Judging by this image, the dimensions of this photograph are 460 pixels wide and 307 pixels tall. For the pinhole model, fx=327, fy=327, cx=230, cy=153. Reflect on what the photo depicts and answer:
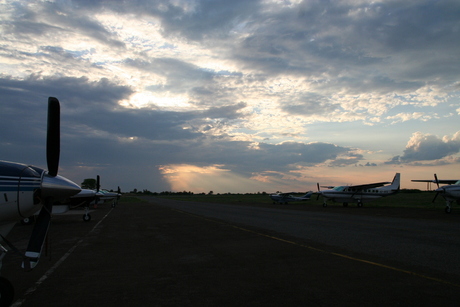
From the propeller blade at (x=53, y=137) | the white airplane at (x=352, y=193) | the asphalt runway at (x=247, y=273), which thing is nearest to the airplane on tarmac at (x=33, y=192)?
the propeller blade at (x=53, y=137)

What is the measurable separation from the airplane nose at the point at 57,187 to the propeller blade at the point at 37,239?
6.1 inches

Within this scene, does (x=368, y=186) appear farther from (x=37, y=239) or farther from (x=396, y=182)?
(x=37, y=239)

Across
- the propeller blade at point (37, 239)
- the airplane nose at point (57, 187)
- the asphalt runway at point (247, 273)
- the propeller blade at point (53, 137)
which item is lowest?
the asphalt runway at point (247, 273)

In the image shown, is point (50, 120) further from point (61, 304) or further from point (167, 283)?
point (167, 283)

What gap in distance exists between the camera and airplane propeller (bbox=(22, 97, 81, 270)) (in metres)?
6.56

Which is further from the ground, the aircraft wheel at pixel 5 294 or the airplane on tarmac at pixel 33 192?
the airplane on tarmac at pixel 33 192

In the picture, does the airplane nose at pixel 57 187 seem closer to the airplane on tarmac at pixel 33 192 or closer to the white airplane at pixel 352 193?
the airplane on tarmac at pixel 33 192

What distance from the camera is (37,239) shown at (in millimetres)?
6371

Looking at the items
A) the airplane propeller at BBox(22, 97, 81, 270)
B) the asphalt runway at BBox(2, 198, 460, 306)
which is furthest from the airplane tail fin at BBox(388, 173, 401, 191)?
the airplane propeller at BBox(22, 97, 81, 270)

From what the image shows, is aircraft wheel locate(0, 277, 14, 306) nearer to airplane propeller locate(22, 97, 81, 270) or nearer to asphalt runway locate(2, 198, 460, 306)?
asphalt runway locate(2, 198, 460, 306)

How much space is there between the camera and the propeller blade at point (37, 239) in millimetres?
6160

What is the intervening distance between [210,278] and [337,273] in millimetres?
2840

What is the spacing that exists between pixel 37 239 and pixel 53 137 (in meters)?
2.17

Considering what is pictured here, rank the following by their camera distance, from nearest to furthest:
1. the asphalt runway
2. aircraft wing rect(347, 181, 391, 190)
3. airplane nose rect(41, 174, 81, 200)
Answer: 1. the asphalt runway
2. airplane nose rect(41, 174, 81, 200)
3. aircraft wing rect(347, 181, 391, 190)
